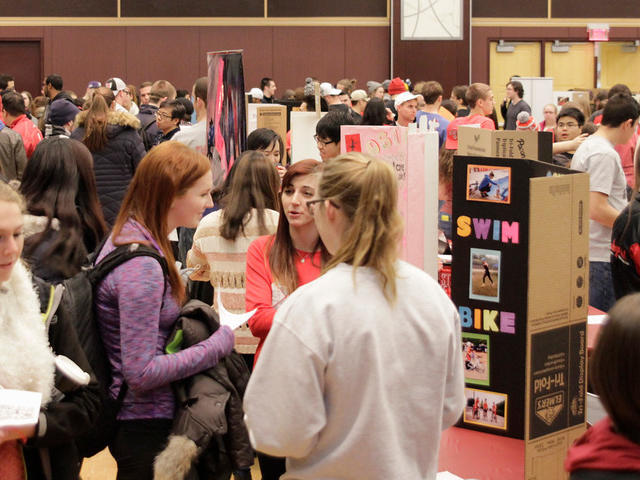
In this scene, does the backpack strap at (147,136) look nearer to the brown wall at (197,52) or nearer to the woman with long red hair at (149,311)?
the woman with long red hair at (149,311)

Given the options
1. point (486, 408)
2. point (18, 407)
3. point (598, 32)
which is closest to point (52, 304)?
point (18, 407)

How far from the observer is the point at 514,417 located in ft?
9.48

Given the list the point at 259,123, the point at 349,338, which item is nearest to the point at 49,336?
the point at 349,338

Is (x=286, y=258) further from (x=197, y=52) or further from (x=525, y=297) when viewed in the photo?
(x=197, y=52)

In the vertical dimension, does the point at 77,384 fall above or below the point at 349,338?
below

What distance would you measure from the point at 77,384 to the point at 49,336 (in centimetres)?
15

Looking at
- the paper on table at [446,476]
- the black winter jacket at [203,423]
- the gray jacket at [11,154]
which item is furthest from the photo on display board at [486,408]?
the gray jacket at [11,154]

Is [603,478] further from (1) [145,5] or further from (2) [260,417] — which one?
(1) [145,5]

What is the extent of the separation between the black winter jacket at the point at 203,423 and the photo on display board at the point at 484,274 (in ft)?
2.72

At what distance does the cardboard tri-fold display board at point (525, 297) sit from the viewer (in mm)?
2768

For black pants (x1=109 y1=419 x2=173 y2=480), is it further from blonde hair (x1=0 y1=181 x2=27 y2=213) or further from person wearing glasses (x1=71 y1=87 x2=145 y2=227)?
person wearing glasses (x1=71 y1=87 x2=145 y2=227)

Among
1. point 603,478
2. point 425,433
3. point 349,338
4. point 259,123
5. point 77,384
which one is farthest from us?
point 259,123

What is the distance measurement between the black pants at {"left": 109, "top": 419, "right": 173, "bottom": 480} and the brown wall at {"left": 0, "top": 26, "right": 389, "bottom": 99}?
16.1 metres

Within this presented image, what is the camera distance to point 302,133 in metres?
6.73
